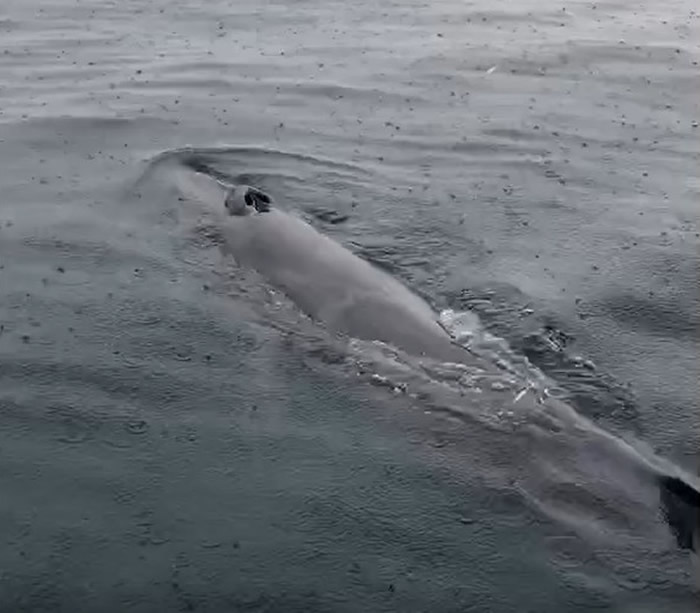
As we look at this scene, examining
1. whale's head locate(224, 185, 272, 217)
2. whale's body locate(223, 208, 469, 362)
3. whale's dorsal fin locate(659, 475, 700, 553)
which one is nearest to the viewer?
whale's dorsal fin locate(659, 475, 700, 553)

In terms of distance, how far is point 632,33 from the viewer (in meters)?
31.7

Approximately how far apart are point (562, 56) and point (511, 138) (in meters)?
6.78

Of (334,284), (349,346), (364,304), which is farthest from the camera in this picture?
(334,284)

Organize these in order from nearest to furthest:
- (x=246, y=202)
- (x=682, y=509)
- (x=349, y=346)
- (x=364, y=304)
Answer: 1. (x=682, y=509)
2. (x=349, y=346)
3. (x=364, y=304)
4. (x=246, y=202)

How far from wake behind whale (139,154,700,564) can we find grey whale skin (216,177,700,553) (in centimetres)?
1

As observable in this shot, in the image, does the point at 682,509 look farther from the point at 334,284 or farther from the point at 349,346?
the point at 334,284

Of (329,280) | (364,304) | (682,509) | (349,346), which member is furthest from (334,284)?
(682,509)

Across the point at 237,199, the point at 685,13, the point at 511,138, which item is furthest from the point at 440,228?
the point at 685,13

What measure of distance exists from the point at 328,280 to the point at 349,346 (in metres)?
1.56

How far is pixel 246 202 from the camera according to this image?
1867 centimetres

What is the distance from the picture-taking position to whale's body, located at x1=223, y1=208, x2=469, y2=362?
15.3 meters

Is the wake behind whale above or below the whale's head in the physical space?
below

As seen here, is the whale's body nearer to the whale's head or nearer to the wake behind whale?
the wake behind whale

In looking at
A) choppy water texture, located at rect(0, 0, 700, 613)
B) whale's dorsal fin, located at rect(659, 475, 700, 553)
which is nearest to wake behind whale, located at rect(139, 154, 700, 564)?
whale's dorsal fin, located at rect(659, 475, 700, 553)
